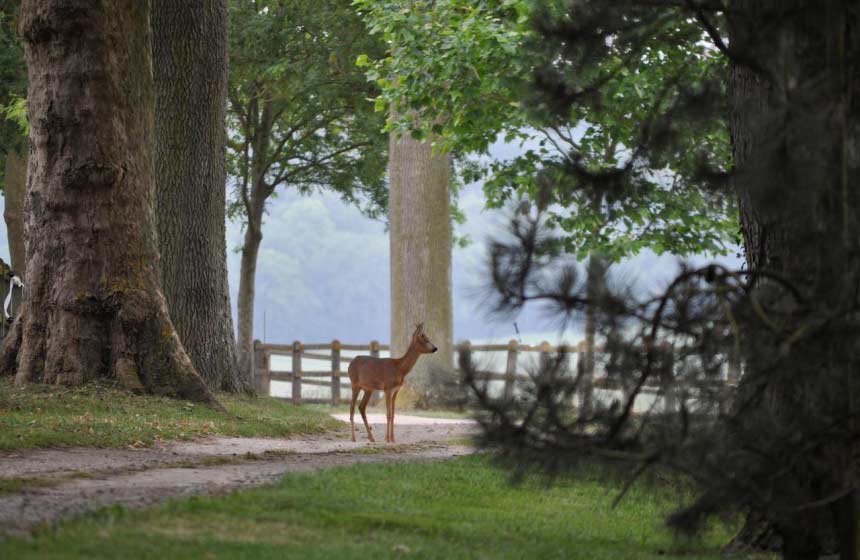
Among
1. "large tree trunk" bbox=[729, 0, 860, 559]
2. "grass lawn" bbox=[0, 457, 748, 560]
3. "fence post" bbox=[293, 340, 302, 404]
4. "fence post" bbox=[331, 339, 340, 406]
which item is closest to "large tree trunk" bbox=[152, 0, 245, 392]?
"grass lawn" bbox=[0, 457, 748, 560]

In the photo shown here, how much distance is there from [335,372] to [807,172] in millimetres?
25198

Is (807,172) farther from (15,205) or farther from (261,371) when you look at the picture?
(261,371)

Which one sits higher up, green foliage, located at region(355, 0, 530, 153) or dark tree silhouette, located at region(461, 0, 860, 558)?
green foliage, located at region(355, 0, 530, 153)

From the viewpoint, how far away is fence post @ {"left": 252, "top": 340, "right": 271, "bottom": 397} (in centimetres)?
3056

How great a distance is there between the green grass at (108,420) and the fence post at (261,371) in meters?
15.1

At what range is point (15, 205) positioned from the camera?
27.9 metres

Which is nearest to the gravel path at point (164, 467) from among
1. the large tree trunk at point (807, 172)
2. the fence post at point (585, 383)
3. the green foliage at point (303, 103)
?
the fence post at point (585, 383)

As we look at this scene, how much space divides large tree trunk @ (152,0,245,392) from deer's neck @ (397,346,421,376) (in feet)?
14.7

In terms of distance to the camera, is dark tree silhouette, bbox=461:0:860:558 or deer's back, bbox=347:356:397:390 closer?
dark tree silhouette, bbox=461:0:860:558

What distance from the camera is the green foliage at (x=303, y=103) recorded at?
87.9 feet

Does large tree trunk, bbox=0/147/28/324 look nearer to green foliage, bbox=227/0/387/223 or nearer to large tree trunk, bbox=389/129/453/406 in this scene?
green foliage, bbox=227/0/387/223

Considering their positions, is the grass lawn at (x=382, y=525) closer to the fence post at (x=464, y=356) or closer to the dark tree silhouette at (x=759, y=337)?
the dark tree silhouette at (x=759, y=337)

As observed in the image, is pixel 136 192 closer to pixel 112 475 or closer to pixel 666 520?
pixel 112 475

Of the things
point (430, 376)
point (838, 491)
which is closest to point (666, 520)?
point (838, 491)
